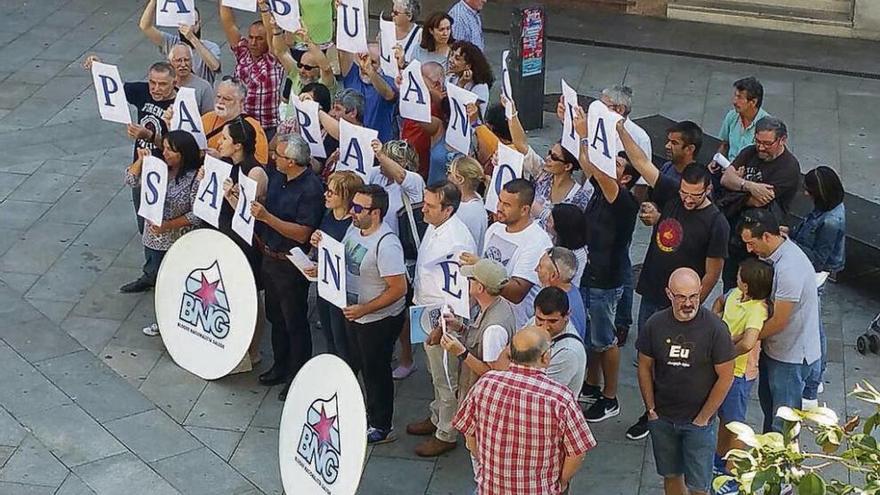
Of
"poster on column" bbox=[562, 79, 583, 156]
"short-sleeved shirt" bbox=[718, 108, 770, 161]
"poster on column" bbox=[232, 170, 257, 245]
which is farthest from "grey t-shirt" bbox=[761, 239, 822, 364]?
"poster on column" bbox=[232, 170, 257, 245]

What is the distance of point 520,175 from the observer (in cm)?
774

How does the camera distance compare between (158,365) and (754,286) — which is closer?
(754,286)

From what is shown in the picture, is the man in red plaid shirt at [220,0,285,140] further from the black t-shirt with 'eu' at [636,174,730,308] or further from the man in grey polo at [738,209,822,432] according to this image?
the man in grey polo at [738,209,822,432]

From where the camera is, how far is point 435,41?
10109 mm

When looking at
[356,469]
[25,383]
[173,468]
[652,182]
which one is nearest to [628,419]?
[652,182]

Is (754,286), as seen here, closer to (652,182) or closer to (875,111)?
(652,182)

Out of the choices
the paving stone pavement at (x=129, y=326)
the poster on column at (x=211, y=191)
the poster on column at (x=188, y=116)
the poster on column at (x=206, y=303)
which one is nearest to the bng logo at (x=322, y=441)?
the paving stone pavement at (x=129, y=326)

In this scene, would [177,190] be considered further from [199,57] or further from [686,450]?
[686,450]

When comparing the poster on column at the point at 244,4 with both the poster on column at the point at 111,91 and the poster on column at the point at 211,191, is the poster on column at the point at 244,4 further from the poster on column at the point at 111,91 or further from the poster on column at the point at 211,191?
the poster on column at the point at 211,191

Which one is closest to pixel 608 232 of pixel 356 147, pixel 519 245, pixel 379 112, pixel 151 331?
pixel 519 245

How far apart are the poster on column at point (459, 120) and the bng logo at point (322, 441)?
2342 millimetres

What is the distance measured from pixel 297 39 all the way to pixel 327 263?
3.47m

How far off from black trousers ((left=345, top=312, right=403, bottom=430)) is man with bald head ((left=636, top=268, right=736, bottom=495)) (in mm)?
1733

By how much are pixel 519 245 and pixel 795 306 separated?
4.91 feet
